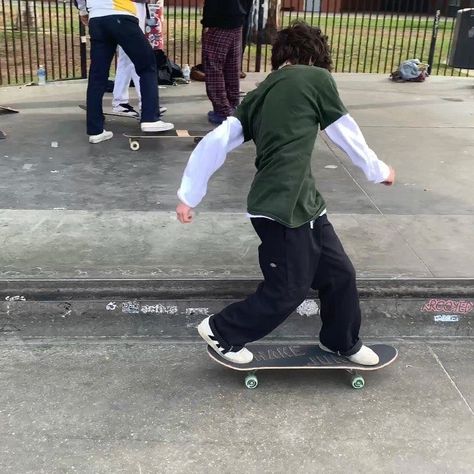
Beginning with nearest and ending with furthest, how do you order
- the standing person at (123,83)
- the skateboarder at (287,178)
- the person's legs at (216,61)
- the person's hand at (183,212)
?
the skateboarder at (287,178), the person's hand at (183,212), the person's legs at (216,61), the standing person at (123,83)

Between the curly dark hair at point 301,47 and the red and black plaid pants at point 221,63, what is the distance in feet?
13.2

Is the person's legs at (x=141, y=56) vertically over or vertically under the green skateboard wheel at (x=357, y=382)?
over

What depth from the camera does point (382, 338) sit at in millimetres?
3717

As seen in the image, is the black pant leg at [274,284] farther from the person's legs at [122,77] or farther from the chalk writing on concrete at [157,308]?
the person's legs at [122,77]

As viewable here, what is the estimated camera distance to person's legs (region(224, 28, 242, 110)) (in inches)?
276

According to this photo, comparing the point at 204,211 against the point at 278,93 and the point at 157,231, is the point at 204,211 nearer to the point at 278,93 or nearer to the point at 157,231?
the point at 157,231

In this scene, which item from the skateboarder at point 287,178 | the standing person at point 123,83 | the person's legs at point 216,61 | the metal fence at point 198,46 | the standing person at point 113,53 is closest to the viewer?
the skateboarder at point 287,178

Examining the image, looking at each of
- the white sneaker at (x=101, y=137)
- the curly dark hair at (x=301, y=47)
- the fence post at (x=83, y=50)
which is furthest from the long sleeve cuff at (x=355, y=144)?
the fence post at (x=83, y=50)

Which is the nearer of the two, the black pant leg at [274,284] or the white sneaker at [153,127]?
the black pant leg at [274,284]

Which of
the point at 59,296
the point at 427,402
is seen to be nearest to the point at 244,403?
the point at 427,402

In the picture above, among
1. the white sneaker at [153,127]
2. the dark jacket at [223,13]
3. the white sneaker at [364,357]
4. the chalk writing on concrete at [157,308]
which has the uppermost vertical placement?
the dark jacket at [223,13]

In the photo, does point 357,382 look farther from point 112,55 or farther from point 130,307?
point 112,55

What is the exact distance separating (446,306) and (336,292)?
0.99 metres

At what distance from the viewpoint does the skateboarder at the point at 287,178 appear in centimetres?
292
